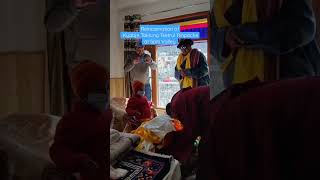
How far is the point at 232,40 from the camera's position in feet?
2.49

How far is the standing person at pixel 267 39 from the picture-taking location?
0.69 meters

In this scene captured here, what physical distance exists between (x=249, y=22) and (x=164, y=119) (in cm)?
39

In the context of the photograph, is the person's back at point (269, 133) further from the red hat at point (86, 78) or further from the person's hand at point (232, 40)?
the person's hand at point (232, 40)

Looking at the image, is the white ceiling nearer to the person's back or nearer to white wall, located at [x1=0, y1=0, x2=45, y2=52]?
white wall, located at [x1=0, y1=0, x2=45, y2=52]

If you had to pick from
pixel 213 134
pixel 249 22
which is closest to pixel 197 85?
pixel 249 22

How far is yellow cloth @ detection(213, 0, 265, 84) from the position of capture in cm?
73

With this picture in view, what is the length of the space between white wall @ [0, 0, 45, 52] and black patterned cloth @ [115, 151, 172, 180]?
373 mm

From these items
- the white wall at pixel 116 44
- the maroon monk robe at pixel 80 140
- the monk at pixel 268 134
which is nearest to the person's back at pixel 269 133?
the monk at pixel 268 134

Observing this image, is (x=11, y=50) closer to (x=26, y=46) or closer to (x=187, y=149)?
(x=26, y=46)

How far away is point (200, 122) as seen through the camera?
820 mm

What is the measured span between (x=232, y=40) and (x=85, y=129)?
499 mm

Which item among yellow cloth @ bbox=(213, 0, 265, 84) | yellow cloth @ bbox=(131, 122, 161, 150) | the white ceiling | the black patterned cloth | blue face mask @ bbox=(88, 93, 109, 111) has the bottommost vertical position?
the black patterned cloth

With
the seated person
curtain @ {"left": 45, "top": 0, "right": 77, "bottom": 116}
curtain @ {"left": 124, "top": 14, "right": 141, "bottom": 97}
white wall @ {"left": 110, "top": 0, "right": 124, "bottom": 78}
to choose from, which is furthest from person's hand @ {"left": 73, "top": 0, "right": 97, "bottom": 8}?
the seated person

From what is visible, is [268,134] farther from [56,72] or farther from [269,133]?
[56,72]
